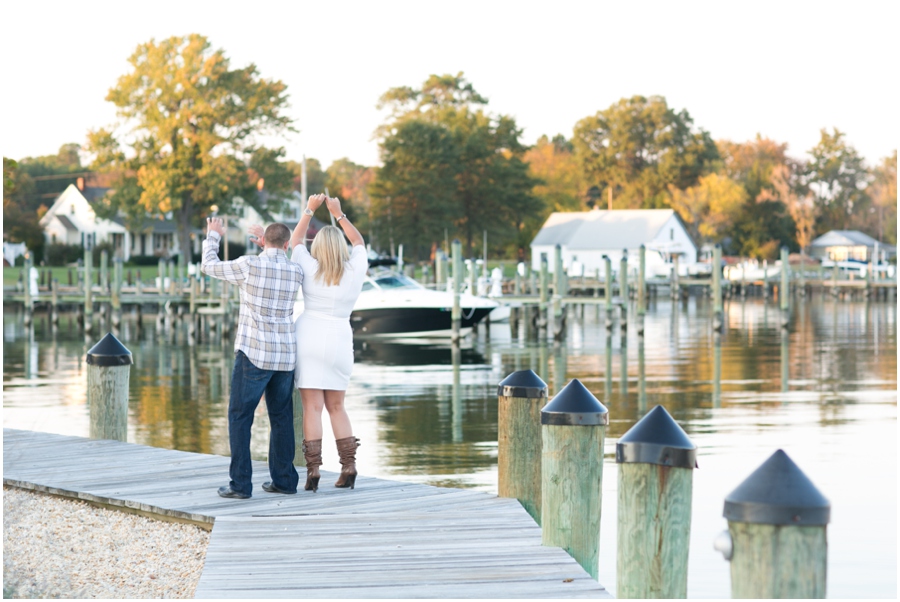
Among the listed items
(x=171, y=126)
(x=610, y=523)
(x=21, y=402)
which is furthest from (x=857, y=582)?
(x=171, y=126)

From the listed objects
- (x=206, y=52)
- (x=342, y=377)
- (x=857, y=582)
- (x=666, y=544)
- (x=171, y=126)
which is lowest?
(x=857, y=582)

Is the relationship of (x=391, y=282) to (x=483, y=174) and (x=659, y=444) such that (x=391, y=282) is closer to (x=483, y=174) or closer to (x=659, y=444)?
(x=659, y=444)

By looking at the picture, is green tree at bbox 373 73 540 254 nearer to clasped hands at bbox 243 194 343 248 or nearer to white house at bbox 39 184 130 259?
white house at bbox 39 184 130 259

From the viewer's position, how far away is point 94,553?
7660 millimetres

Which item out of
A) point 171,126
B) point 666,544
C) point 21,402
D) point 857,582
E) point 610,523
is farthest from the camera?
point 171,126

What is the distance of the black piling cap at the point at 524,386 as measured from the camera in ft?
25.5

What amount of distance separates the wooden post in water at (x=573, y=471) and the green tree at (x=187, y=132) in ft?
184

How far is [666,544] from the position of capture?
5.62m

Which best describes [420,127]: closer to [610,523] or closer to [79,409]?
[79,409]

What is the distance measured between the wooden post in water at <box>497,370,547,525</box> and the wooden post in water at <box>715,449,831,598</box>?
3682mm

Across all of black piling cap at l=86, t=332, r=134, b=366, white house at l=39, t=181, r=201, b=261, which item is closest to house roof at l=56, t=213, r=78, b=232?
white house at l=39, t=181, r=201, b=261

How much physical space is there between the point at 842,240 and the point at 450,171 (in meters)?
37.3

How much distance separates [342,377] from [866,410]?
46.8 feet

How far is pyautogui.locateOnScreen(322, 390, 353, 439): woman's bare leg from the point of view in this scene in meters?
7.98
